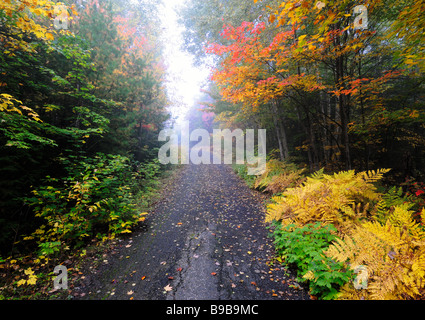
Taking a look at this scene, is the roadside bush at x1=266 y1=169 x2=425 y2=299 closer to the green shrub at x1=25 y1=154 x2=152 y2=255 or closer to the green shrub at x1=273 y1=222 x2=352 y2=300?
the green shrub at x1=273 y1=222 x2=352 y2=300

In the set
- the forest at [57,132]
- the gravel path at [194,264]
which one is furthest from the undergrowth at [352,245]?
the forest at [57,132]

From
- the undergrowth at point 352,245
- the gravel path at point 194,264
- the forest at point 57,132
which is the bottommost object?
the gravel path at point 194,264

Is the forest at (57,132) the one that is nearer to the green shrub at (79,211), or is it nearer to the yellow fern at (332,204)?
→ the green shrub at (79,211)

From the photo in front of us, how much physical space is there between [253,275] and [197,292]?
43.5 inches

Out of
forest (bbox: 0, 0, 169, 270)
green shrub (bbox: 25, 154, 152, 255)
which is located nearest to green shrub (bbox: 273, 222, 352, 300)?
green shrub (bbox: 25, 154, 152, 255)

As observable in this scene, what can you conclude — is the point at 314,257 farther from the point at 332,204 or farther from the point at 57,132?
the point at 57,132

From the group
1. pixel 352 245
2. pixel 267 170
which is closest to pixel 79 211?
pixel 352 245

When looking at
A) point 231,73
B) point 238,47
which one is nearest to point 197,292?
point 231,73

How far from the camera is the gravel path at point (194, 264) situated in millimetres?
2906

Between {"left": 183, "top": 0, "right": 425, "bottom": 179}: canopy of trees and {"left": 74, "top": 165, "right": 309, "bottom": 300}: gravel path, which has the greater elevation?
{"left": 183, "top": 0, "right": 425, "bottom": 179}: canopy of trees

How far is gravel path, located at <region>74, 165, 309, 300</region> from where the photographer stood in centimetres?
291

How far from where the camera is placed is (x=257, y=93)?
584 centimetres

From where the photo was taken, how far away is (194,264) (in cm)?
363
